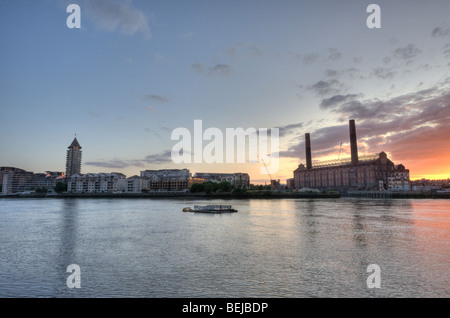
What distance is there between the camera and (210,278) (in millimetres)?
17844

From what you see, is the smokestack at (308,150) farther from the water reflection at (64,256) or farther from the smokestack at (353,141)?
the water reflection at (64,256)

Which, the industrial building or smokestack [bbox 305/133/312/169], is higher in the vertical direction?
smokestack [bbox 305/133/312/169]

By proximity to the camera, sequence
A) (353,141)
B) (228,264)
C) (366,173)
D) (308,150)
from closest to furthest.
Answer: (228,264) < (353,141) < (366,173) < (308,150)

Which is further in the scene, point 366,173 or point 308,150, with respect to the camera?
point 308,150

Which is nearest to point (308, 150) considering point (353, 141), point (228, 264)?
point (353, 141)

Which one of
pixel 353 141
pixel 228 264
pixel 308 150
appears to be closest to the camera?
pixel 228 264

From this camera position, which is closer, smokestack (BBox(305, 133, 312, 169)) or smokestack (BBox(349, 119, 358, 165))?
smokestack (BBox(349, 119, 358, 165))

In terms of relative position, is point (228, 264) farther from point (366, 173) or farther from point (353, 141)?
point (366, 173)

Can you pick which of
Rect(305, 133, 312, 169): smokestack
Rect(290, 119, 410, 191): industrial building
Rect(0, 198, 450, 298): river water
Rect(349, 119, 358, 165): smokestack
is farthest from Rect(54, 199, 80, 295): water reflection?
Rect(305, 133, 312, 169): smokestack

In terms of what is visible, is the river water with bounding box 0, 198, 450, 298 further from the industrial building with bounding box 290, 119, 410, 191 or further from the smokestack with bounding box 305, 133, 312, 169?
the smokestack with bounding box 305, 133, 312, 169

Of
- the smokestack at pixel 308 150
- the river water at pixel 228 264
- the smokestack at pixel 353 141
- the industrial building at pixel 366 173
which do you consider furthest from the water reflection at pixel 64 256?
the smokestack at pixel 308 150
